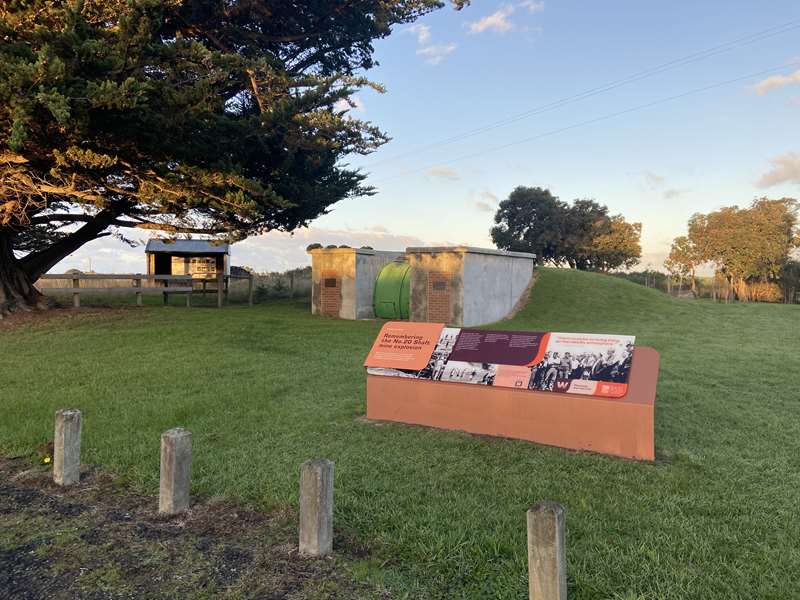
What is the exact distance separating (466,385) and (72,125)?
29.3 feet

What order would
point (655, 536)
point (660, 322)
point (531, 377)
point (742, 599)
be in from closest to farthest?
point (742, 599) → point (655, 536) → point (531, 377) → point (660, 322)

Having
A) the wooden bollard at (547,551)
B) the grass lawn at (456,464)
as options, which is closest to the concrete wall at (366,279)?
the grass lawn at (456,464)

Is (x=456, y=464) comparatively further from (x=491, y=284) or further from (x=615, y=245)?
(x=615, y=245)

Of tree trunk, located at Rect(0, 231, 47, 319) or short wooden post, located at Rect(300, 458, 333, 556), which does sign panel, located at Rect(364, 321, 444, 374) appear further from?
tree trunk, located at Rect(0, 231, 47, 319)

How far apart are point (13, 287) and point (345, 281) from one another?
1044 cm

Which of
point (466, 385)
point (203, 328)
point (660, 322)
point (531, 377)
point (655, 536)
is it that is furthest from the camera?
point (660, 322)

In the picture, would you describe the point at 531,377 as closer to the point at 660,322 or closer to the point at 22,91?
the point at 22,91

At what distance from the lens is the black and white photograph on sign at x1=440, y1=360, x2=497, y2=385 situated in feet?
19.7

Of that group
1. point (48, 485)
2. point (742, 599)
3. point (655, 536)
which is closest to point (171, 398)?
point (48, 485)

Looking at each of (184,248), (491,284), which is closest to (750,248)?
(491,284)

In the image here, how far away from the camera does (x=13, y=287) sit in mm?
16234

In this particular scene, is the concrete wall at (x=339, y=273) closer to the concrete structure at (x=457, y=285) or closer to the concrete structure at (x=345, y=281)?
the concrete structure at (x=345, y=281)

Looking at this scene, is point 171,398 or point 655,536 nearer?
point 655,536

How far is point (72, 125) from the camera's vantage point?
10000mm
